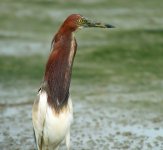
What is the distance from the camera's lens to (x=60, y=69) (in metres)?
6.95

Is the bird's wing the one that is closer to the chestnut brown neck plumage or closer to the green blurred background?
the chestnut brown neck plumage

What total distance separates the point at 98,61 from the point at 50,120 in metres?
6.32

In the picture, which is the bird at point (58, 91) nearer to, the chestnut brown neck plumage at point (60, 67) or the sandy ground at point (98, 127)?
the chestnut brown neck plumage at point (60, 67)

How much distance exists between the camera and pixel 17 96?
10.8 metres

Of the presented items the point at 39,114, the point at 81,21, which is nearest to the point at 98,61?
the point at 81,21

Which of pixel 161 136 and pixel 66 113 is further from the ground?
pixel 66 113

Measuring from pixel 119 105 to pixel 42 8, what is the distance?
9400 mm

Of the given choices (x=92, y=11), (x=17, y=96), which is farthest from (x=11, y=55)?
(x=92, y=11)

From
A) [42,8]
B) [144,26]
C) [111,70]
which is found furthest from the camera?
[42,8]

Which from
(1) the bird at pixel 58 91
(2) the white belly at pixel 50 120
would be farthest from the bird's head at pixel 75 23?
(2) the white belly at pixel 50 120

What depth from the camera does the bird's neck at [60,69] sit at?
22.6 ft

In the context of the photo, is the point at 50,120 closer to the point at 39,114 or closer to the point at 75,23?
the point at 39,114

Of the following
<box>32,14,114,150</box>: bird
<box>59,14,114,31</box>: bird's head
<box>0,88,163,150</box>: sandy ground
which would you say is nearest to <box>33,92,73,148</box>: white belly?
<box>32,14,114,150</box>: bird

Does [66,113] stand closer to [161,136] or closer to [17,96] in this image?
[161,136]
